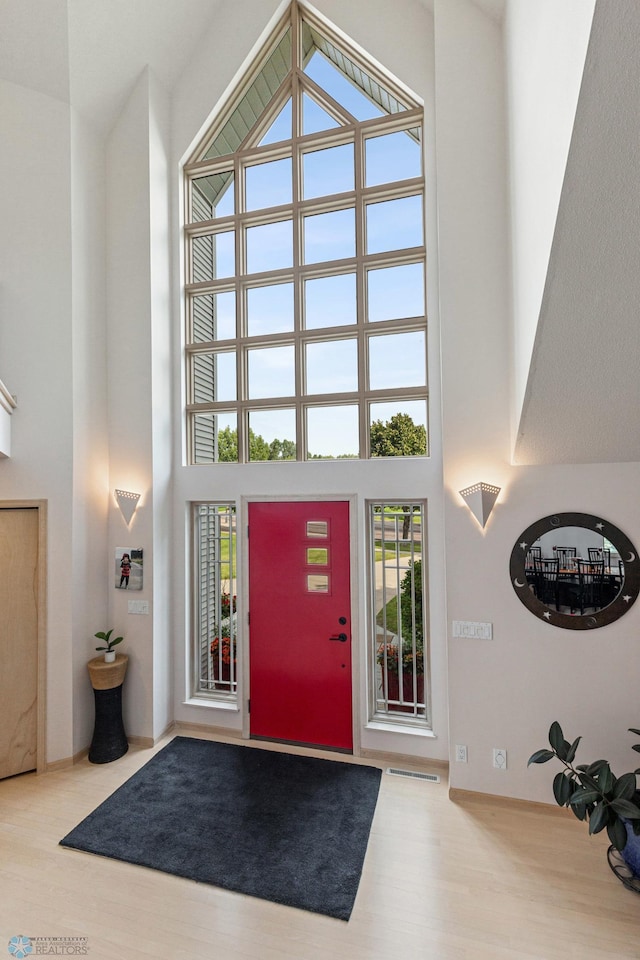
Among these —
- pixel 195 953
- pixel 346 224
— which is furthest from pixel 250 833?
pixel 346 224

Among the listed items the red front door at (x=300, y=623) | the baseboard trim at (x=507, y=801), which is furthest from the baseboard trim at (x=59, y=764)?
the baseboard trim at (x=507, y=801)

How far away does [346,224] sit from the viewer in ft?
13.2

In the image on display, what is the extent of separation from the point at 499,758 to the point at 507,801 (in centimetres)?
27

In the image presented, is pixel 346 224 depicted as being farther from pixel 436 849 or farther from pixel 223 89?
pixel 436 849

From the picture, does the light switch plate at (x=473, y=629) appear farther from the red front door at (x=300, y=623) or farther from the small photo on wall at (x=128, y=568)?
the small photo on wall at (x=128, y=568)

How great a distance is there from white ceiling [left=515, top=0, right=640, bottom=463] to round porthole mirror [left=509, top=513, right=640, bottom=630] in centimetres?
47

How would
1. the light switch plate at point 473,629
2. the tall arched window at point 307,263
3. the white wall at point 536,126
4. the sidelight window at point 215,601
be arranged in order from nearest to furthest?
the white wall at point 536,126
the light switch plate at point 473,629
the tall arched window at point 307,263
the sidelight window at point 215,601

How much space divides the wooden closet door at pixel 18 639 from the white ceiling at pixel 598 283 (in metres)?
3.67

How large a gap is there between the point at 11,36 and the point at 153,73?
1068mm

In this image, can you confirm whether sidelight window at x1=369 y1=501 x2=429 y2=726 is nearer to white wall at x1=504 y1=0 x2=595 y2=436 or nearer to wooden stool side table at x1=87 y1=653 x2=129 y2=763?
white wall at x1=504 y1=0 x2=595 y2=436

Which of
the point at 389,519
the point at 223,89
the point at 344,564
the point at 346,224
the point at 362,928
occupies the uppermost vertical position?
the point at 223,89

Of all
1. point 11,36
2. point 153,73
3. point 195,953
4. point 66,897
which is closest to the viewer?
point 195,953

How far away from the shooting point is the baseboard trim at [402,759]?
3.54 m

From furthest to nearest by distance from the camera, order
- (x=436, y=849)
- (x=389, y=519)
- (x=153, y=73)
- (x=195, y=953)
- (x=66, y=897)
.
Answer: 1. (x=153, y=73)
2. (x=389, y=519)
3. (x=436, y=849)
4. (x=66, y=897)
5. (x=195, y=953)
